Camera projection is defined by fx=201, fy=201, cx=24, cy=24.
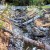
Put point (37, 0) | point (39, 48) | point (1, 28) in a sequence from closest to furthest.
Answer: point (39, 48), point (1, 28), point (37, 0)

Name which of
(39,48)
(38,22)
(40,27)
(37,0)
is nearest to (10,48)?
(39,48)

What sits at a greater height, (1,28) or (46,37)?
(1,28)

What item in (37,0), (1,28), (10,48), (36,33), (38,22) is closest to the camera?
(10,48)

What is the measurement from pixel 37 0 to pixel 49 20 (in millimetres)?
3717

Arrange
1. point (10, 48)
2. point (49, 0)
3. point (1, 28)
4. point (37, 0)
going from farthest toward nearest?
point (49, 0) < point (37, 0) < point (1, 28) < point (10, 48)

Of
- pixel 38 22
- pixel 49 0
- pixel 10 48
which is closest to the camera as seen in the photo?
pixel 10 48

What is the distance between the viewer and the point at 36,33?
5410 mm

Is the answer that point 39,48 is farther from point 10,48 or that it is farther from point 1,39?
point 1,39

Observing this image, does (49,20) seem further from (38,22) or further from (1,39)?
(1,39)

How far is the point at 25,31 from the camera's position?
565cm

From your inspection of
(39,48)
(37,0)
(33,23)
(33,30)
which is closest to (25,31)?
(33,30)

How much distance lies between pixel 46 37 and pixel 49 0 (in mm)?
5909

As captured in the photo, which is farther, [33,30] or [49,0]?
[49,0]

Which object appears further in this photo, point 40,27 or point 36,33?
point 40,27
